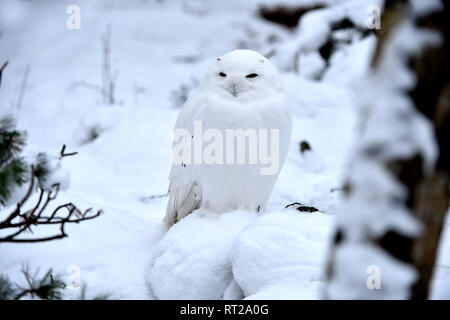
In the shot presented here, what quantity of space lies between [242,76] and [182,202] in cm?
81

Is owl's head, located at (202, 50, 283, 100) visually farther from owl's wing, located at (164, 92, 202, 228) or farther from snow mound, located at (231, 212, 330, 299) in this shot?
snow mound, located at (231, 212, 330, 299)

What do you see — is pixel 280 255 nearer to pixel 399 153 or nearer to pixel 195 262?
pixel 195 262

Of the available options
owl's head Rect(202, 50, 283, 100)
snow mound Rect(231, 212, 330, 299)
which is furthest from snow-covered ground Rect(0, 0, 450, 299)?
owl's head Rect(202, 50, 283, 100)

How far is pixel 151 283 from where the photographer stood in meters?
2.19

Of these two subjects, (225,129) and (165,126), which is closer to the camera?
(225,129)

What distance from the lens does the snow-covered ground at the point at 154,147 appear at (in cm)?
203

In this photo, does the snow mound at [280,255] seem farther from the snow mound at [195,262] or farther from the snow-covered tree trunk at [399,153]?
the snow-covered tree trunk at [399,153]

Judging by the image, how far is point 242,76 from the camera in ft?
7.75

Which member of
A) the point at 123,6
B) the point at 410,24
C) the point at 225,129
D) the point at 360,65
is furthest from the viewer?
the point at 123,6

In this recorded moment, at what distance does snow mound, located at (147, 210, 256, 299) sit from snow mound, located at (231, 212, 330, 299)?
13cm
